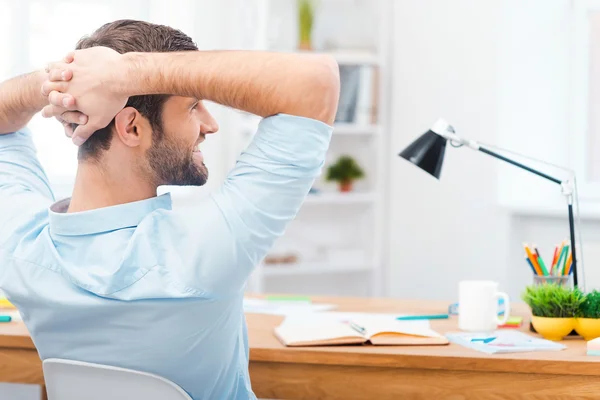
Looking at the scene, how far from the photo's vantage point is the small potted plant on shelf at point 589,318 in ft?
5.90

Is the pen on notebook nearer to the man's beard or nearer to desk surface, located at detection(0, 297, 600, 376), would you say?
desk surface, located at detection(0, 297, 600, 376)

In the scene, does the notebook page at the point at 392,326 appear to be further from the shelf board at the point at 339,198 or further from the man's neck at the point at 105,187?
the shelf board at the point at 339,198

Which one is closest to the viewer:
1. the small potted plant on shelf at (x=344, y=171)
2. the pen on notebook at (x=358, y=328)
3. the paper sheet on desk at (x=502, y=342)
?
the paper sheet on desk at (x=502, y=342)

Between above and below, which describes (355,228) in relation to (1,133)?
below

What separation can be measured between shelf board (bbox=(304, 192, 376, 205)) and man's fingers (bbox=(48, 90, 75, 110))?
111 inches

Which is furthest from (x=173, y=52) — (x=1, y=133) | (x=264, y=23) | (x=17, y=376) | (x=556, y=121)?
(x=556, y=121)

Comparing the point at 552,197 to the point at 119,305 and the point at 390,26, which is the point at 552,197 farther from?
the point at 119,305

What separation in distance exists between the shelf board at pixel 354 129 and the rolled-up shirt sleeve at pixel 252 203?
2897 mm

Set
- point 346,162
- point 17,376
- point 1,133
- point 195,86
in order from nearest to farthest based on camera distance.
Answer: point 195,86 → point 1,133 → point 17,376 → point 346,162

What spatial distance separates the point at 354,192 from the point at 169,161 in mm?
2895

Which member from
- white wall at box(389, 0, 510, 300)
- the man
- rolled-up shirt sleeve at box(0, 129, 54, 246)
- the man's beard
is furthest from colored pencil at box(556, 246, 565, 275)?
white wall at box(389, 0, 510, 300)

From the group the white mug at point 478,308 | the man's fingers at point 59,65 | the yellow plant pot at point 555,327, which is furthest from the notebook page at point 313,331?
the man's fingers at point 59,65

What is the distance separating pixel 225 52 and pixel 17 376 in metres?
0.99

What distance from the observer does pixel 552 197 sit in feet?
12.7
